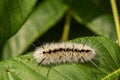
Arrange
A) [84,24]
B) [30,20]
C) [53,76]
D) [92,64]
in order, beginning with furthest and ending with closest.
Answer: [30,20], [84,24], [92,64], [53,76]

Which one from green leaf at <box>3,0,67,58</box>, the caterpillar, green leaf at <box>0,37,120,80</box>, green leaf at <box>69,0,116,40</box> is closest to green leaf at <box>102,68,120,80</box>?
green leaf at <box>0,37,120,80</box>

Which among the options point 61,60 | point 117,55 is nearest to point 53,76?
point 61,60

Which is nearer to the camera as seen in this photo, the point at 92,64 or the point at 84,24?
the point at 92,64

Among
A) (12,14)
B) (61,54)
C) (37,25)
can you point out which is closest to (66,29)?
(37,25)

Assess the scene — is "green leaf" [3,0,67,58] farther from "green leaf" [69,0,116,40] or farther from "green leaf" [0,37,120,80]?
"green leaf" [0,37,120,80]

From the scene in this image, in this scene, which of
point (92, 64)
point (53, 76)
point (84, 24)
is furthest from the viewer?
point (84, 24)

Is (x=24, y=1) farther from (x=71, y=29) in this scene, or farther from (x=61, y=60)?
(x=71, y=29)
